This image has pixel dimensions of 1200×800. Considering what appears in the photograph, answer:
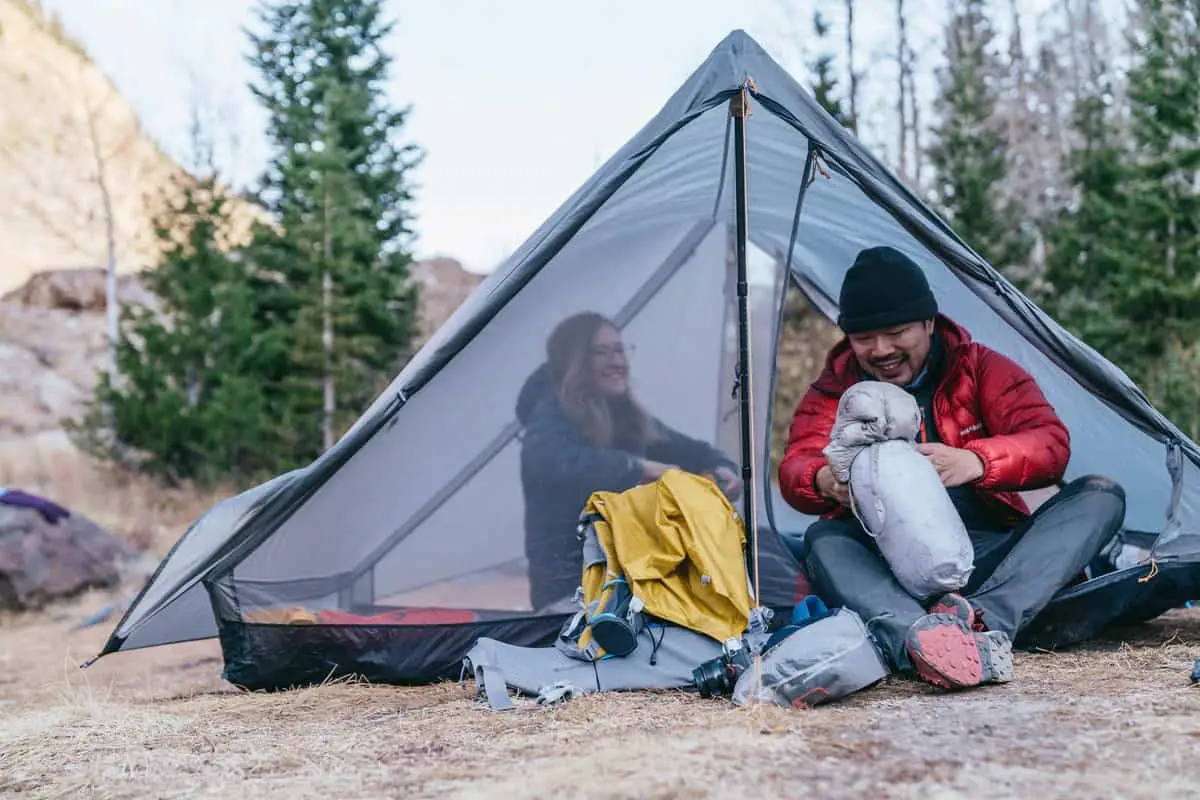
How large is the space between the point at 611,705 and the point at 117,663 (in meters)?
3.74

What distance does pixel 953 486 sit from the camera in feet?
9.36

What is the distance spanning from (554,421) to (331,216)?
842 centimetres

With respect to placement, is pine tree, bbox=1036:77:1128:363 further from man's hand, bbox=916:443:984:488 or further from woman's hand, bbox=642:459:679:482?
man's hand, bbox=916:443:984:488

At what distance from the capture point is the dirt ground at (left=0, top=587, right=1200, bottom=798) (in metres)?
1.84

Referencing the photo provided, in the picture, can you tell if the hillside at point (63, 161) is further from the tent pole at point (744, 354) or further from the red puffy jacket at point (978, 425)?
the red puffy jacket at point (978, 425)

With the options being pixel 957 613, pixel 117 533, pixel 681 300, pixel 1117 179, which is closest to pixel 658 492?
pixel 957 613

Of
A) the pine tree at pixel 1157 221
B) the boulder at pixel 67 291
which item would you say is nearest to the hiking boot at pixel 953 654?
the pine tree at pixel 1157 221

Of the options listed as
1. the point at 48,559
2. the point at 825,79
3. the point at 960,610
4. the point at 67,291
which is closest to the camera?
the point at 960,610

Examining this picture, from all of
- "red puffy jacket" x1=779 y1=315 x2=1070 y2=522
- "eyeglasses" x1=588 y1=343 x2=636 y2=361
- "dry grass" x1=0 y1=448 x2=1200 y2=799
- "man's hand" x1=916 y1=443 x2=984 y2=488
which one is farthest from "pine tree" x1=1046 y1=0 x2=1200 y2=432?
"dry grass" x1=0 y1=448 x2=1200 y2=799

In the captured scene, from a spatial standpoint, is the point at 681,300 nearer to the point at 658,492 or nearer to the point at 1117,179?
the point at 658,492

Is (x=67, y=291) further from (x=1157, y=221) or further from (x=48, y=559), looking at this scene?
(x=1157, y=221)


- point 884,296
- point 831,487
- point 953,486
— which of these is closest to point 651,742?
point 831,487

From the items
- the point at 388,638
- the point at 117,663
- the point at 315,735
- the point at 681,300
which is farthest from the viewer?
the point at 117,663

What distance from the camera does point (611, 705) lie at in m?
2.61
